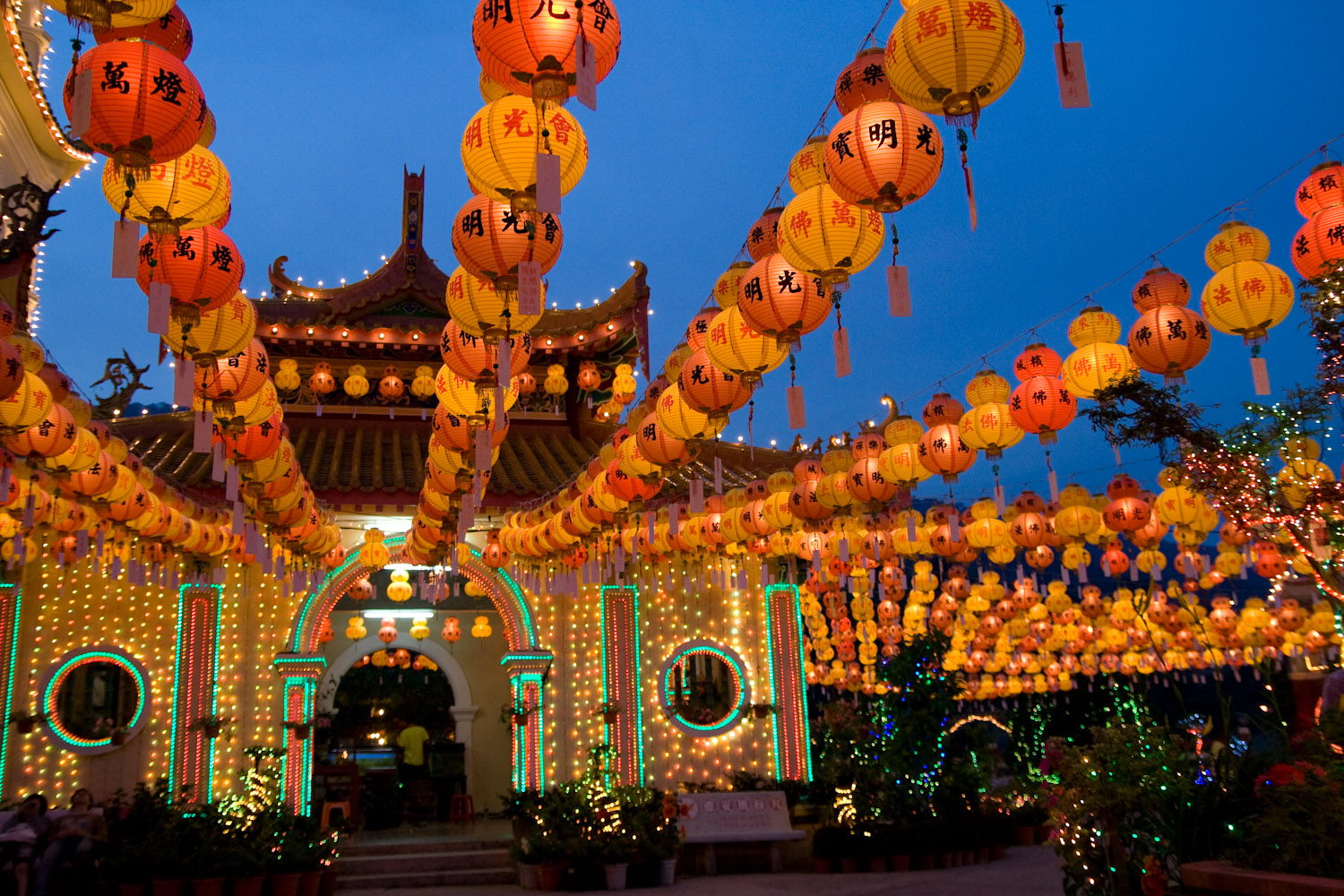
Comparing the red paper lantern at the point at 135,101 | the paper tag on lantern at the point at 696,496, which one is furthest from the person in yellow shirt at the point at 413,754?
the red paper lantern at the point at 135,101

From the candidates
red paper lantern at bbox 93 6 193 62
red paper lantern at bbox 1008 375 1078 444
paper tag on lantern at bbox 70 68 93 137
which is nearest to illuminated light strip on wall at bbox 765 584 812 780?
red paper lantern at bbox 1008 375 1078 444

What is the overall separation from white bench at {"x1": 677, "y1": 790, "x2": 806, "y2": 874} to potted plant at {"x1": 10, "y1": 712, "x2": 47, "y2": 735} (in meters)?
7.22

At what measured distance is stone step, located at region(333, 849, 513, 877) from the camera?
11.2 m

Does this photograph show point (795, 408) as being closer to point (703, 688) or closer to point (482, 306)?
point (482, 306)

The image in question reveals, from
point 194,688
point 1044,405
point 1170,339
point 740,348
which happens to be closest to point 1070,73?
point 740,348

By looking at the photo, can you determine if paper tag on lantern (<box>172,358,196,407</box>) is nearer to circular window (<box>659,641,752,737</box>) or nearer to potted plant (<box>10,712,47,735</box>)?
potted plant (<box>10,712,47,735</box>)

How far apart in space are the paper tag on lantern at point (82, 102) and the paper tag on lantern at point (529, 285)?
1.69 m

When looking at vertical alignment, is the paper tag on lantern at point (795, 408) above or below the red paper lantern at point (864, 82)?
below

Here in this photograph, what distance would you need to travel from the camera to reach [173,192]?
421 centimetres

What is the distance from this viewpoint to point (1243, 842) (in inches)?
213

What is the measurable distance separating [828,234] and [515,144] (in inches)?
55.2

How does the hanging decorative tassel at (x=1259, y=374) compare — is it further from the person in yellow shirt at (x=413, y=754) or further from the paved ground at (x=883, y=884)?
the person in yellow shirt at (x=413, y=754)

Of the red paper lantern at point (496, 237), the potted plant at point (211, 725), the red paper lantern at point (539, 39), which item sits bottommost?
the potted plant at point (211, 725)

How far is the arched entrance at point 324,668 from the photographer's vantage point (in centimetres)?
1256
